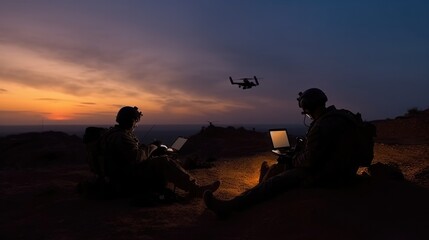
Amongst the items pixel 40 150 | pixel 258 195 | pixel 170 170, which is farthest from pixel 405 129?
pixel 258 195

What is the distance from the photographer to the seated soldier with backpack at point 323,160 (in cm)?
667

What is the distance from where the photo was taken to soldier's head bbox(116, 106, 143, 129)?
8562 millimetres

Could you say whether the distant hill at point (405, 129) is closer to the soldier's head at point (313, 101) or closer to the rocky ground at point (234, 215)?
the rocky ground at point (234, 215)

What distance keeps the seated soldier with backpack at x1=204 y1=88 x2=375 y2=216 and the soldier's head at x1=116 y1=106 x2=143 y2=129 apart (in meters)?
2.64

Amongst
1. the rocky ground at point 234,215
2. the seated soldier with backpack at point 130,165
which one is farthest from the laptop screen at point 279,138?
the seated soldier with backpack at point 130,165

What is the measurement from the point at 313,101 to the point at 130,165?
12.3 ft

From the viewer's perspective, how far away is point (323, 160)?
6750 millimetres

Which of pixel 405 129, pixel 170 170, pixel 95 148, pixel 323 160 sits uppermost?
pixel 405 129

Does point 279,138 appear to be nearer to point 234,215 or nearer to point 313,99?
point 313,99

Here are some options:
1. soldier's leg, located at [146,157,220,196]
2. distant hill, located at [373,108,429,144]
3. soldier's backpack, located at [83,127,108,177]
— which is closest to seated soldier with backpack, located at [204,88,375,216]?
soldier's leg, located at [146,157,220,196]

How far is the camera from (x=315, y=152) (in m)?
6.69

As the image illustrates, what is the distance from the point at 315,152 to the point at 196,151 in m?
16.5

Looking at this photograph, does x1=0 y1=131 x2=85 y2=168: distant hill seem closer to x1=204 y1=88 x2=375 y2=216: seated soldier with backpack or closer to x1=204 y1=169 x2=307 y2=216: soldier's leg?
x1=204 y1=169 x2=307 y2=216: soldier's leg

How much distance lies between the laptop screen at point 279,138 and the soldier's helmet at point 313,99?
3447 millimetres
